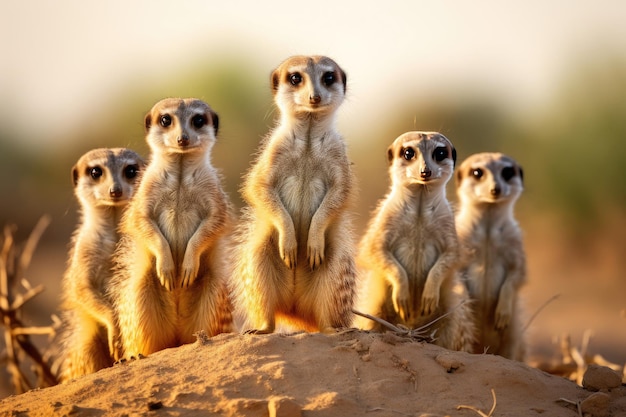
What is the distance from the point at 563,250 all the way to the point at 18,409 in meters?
13.4

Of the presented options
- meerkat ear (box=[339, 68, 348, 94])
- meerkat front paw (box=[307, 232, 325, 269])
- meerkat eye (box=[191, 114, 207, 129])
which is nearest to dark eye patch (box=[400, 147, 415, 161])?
meerkat ear (box=[339, 68, 348, 94])

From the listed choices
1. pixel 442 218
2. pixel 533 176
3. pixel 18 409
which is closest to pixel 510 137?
pixel 533 176

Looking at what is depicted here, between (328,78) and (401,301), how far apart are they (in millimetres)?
1489

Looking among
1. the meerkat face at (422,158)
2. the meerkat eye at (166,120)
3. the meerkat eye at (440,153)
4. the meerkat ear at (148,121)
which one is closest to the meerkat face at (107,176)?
the meerkat ear at (148,121)

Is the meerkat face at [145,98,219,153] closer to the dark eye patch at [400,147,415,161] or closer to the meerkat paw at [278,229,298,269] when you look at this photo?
the meerkat paw at [278,229,298,269]

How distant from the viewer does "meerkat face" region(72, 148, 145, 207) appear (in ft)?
20.7

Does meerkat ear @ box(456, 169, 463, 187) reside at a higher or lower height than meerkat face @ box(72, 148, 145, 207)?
lower

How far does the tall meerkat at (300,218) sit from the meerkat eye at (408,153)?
66 centimetres

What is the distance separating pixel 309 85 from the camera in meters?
5.84

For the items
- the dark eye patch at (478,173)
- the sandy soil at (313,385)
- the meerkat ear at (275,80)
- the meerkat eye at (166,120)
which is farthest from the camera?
the dark eye patch at (478,173)

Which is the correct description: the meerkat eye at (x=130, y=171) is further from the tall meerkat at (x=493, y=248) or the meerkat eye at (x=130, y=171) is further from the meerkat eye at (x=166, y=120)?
the tall meerkat at (x=493, y=248)

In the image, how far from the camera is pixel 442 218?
6.42m

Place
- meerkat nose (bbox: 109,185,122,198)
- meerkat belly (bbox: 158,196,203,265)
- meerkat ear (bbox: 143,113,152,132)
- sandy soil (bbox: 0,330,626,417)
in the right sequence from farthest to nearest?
meerkat nose (bbox: 109,185,122,198) < meerkat ear (bbox: 143,113,152,132) < meerkat belly (bbox: 158,196,203,265) < sandy soil (bbox: 0,330,626,417)

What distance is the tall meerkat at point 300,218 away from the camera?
5.54m
